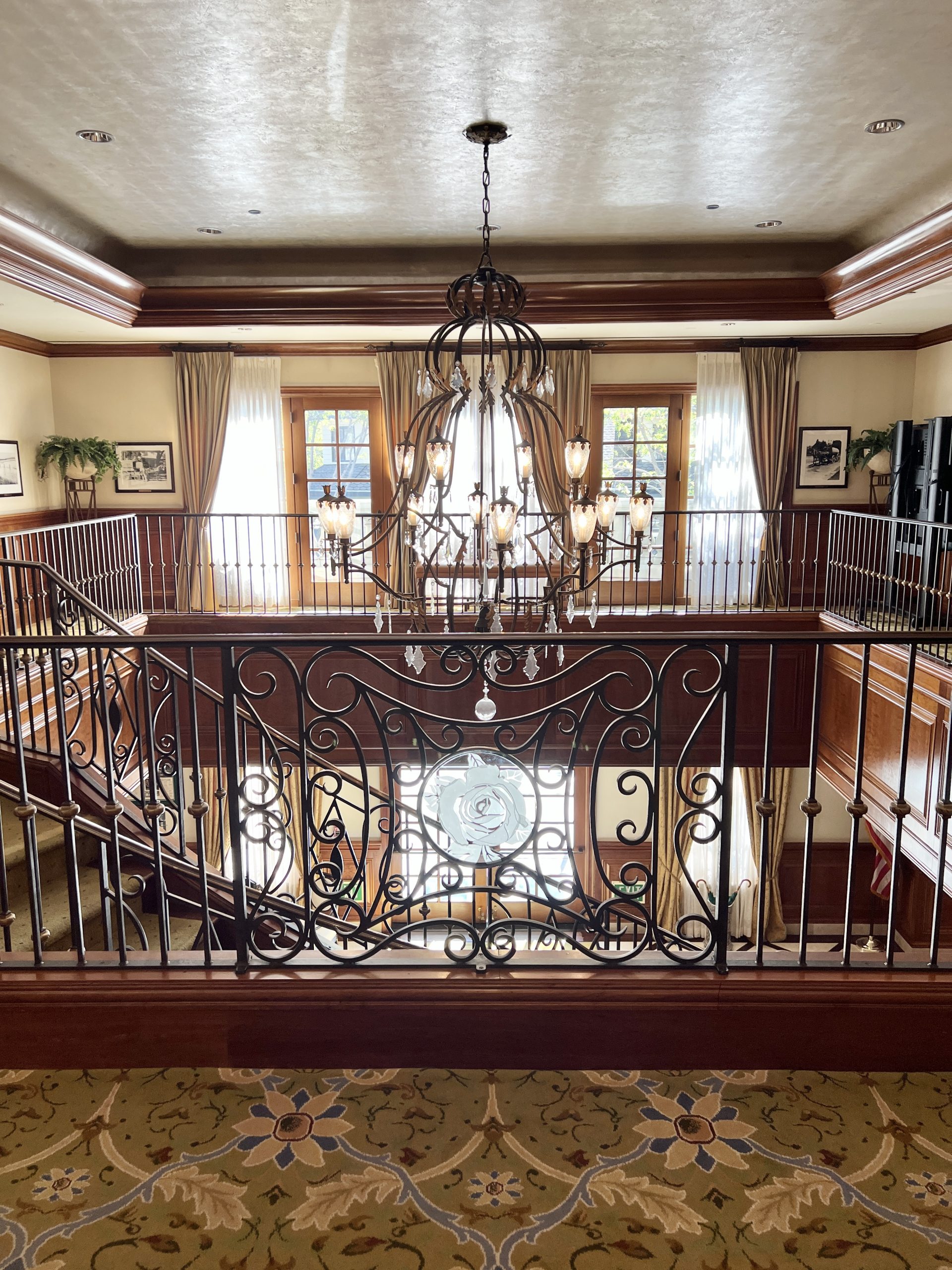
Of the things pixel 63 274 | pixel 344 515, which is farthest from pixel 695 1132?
pixel 63 274

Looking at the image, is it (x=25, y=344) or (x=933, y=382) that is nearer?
(x=25, y=344)

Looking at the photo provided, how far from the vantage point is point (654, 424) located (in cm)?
951

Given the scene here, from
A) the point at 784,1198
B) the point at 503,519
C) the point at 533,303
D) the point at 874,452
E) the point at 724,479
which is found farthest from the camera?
the point at 724,479

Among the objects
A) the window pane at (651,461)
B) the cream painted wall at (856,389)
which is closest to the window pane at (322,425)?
the window pane at (651,461)

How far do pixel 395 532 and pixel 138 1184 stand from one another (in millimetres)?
7693

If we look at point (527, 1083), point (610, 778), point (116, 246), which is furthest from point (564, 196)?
point (610, 778)

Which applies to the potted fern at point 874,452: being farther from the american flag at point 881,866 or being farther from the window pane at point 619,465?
the american flag at point 881,866

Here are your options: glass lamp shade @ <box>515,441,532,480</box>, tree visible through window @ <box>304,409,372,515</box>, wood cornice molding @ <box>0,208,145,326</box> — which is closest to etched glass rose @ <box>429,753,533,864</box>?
glass lamp shade @ <box>515,441,532,480</box>

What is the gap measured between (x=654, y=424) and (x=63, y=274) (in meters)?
5.80

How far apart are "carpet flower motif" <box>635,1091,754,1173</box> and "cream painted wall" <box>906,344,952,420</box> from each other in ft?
25.7

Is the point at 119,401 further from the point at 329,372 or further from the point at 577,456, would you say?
the point at 577,456

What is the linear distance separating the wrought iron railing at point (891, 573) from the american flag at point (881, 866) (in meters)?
1.94

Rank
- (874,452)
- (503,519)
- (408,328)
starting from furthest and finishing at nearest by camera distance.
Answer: (874,452)
(408,328)
(503,519)

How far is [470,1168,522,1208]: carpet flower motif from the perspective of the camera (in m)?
1.92
